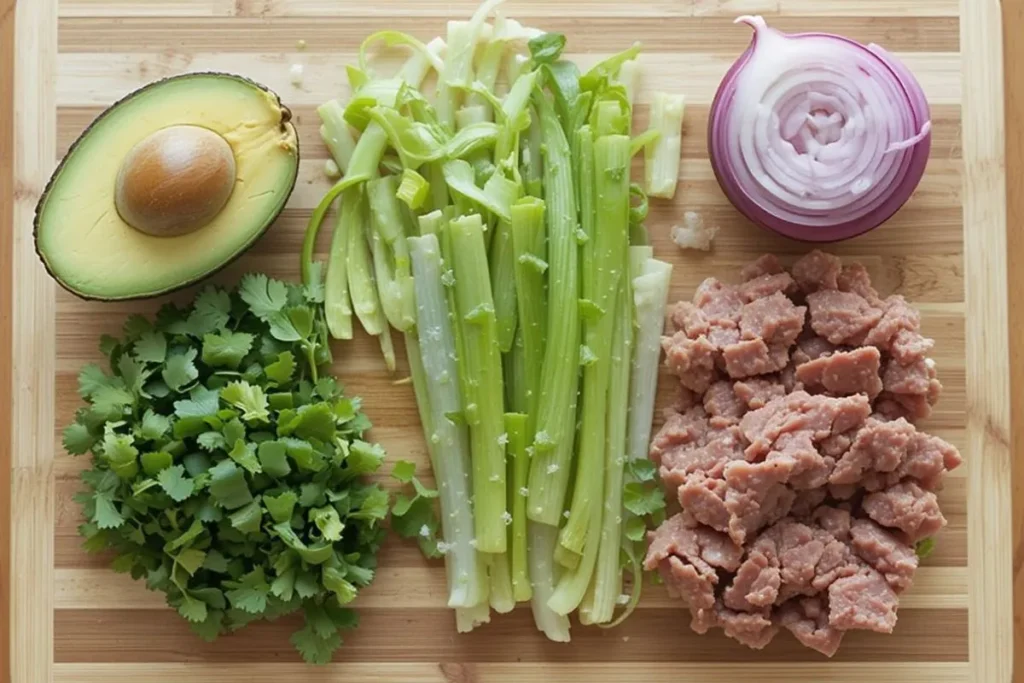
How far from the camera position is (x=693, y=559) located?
2594 millimetres

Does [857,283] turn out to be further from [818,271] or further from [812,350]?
[812,350]

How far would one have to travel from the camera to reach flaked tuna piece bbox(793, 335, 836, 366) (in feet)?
8.80

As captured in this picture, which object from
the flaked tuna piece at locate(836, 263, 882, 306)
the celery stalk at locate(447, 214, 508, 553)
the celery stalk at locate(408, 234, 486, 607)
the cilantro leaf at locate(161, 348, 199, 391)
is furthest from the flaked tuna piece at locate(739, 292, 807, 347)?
the cilantro leaf at locate(161, 348, 199, 391)

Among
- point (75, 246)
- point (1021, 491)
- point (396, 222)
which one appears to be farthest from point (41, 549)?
point (1021, 491)

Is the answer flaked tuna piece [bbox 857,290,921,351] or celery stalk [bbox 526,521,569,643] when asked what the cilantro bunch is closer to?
celery stalk [bbox 526,521,569,643]

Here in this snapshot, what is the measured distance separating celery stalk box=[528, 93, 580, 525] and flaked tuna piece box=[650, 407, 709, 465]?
21 centimetres

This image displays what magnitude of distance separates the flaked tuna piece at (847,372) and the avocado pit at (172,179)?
1.45 metres

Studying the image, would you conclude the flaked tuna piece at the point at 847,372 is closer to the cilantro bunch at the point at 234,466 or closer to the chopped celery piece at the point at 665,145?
the chopped celery piece at the point at 665,145

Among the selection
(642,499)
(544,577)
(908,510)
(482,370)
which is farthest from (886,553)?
(482,370)

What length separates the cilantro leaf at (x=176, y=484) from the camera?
254cm

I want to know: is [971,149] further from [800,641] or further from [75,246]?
[75,246]

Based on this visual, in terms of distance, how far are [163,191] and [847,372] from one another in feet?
5.36

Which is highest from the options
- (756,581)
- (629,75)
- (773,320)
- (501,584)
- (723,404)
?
(629,75)

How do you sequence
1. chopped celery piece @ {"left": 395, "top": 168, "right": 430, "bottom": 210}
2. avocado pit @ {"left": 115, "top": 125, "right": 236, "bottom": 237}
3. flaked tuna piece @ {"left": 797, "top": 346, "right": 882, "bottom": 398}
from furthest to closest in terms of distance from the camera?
chopped celery piece @ {"left": 395, "top": 168, "right": 430, "bottom": 210} → flaked tuna piece @ {"left": 797, "top": 346, "right": 882, "bottom": 398} → avocado pit @ {"left": 115, "top": 125, "right": 236, "bottom": 237}
